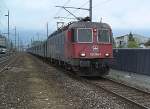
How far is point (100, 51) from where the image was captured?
20.8m

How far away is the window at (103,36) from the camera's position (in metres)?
21.1

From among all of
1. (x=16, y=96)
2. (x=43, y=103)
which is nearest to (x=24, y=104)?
(x=43, y=103)

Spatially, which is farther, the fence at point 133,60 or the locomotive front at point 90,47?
the locomotive front at point 90,47

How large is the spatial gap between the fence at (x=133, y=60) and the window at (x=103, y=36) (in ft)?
4.51

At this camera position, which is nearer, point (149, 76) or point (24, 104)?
point (24, 104)

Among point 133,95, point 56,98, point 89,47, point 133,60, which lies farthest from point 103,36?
point 56,98

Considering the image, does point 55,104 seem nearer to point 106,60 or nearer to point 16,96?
point 16,96

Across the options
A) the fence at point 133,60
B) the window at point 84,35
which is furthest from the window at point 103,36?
the fence at point 133,60

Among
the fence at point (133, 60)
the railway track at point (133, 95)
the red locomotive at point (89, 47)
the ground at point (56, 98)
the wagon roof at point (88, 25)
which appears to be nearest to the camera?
the ground at point (56, 98)

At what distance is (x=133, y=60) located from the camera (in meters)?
20.5

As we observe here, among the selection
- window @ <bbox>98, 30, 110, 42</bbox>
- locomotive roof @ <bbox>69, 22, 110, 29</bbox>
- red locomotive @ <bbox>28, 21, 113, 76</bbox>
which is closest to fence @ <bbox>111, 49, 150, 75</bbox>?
red locomotive @ <bbox>28, 21, 113, 76</bbox>

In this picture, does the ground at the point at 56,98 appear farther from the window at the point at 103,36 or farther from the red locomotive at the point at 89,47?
the window at the point at 103,36

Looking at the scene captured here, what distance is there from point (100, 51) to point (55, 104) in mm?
9224

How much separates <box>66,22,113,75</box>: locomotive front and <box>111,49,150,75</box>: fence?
1.13 m
